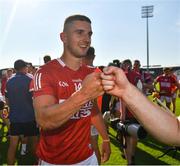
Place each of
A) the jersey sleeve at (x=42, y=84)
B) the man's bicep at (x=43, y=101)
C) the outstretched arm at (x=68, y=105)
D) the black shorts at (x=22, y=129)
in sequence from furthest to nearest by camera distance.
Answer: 1. the black shorts at (x=22, y=129)
2. the jersey sleeve at (x=42, y=84)
3. the man's bicep at (x=43, y=101)
4. the outstretched arm at (x=68, y=105)

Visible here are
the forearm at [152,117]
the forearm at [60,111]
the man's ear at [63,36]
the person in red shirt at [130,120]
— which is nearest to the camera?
the forearm at [152,117]

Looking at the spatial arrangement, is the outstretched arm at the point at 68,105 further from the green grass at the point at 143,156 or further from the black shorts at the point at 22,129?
the green grass at the point at 143,156

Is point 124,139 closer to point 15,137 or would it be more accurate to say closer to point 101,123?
point 15,137

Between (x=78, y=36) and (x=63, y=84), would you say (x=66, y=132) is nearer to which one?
(x=63, y=84)

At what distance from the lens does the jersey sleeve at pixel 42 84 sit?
10.3 ft

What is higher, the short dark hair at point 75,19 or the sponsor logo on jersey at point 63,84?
the short dark hair at point 75,19

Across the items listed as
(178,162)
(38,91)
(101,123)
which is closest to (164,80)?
(178,162)

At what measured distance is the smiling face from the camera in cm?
363

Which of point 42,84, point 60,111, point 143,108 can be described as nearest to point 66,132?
point 42,84

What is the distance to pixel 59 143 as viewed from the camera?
12.3 ft

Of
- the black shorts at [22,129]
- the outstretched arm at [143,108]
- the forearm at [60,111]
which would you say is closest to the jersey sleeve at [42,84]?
the forearm at [60,111]

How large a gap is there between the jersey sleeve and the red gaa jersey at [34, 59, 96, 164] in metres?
0.13

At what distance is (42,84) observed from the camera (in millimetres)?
3232

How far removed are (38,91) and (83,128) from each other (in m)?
0.89
